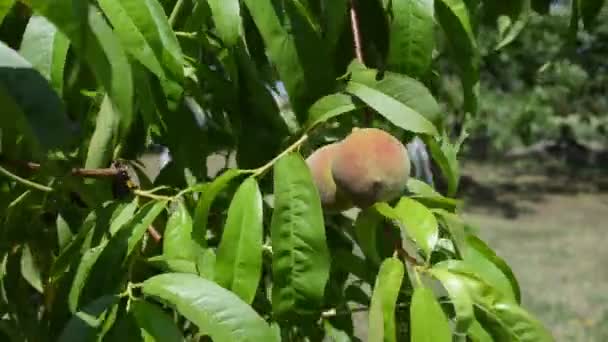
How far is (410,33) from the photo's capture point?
2.60 feet

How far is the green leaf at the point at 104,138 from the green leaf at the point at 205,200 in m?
0.11

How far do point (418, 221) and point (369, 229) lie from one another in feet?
0.17

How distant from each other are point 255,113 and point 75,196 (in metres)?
0.27

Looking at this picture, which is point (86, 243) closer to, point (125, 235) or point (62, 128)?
point (125, 235)

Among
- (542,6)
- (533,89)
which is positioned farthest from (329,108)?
(533,89)

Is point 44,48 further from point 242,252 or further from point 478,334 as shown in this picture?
point 478,334

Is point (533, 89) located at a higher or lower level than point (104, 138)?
lower

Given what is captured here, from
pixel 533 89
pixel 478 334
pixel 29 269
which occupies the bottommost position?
pixel 533 89

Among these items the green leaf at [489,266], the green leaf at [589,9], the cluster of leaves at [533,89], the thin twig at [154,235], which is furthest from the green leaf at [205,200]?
the cluster of leaves at [533,89]

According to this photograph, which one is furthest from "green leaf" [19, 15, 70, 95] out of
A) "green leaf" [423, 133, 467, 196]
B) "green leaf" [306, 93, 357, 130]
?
"green leaf" [423, 133, 467, 196]

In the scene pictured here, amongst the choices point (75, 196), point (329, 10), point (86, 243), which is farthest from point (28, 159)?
point (329, 10)

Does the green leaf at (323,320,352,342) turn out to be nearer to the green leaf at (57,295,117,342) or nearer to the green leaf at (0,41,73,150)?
the green leaf at (57,295,117,342)

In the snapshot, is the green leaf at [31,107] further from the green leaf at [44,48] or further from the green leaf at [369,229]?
the green leaf at [369,229]

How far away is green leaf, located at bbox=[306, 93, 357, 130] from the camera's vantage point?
729mm
